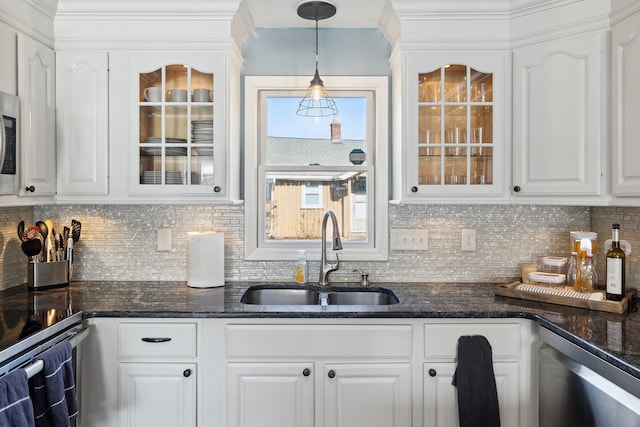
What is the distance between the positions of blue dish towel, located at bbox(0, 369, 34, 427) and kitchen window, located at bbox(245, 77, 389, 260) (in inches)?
51.8

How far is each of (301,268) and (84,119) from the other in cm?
134

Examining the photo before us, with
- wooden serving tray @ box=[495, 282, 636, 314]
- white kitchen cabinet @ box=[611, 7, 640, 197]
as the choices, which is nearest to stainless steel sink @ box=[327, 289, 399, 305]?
wooden serving tray @ box=[495, 282, 636, 314]

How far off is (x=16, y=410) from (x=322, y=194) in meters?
1.69

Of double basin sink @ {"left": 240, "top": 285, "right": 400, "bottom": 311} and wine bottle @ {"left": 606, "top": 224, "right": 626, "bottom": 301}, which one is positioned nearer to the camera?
wine bottle @ {"left": 606, "top": 224, "right": 626, "bottom": 301}

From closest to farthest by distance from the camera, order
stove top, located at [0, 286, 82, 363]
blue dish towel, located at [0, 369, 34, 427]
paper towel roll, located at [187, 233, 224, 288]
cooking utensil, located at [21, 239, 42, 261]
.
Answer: blue dish towel, located at [0, 369, 34, 427], stove top, located at [0, 286, 82, 363], cooking utensil, located at [21, 239, 42, 261], paper towel roll, located at [187, 233, 224, 288]

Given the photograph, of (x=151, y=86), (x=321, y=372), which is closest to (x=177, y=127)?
(x=151, y=86)

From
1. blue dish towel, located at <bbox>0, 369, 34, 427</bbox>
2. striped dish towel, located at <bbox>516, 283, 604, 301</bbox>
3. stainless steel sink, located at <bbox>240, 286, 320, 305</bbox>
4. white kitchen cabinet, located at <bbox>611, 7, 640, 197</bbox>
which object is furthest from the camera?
stainless steel sink, located at <bbox>240, 286, 320, 305</bbox>

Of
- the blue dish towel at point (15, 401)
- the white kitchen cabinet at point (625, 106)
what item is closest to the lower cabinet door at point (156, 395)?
the blue dish towel at point (15, 401)

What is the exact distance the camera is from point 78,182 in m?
2.10

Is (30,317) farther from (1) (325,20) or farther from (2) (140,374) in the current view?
(1) (325,20)

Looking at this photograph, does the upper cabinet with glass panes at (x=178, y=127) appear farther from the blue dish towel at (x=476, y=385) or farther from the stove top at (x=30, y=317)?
the blue dish towel at (x=476, y=385)

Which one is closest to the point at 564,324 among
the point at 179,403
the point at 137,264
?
the point at 179,403

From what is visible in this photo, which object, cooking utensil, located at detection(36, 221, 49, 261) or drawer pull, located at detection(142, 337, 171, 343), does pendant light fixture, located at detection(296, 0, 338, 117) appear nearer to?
drawer pull, located at detection(142, 337, 171, 343)

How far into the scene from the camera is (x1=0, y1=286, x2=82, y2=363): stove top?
139 cm
